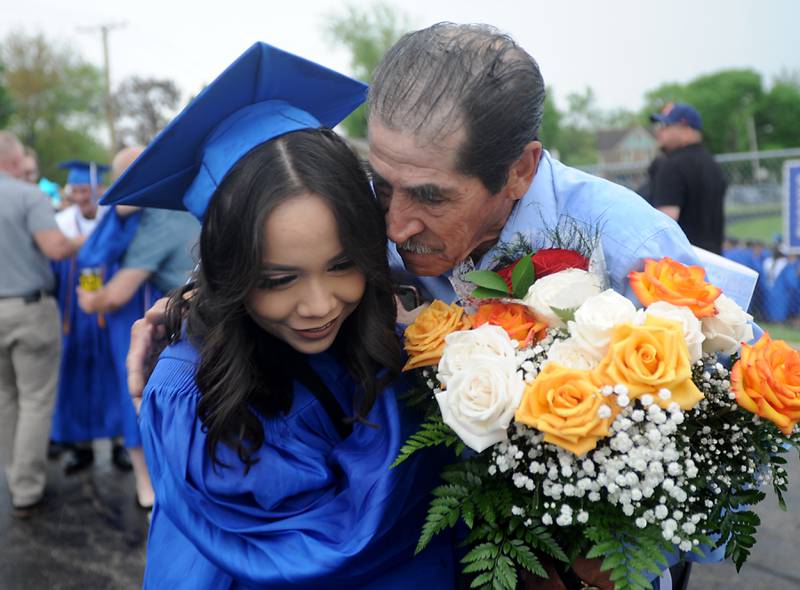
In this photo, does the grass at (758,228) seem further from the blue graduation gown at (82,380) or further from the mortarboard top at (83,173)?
the blue graduation gown at (82,380)

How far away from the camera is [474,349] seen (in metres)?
1.55

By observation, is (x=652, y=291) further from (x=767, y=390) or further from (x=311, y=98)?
(x=311, y=98)

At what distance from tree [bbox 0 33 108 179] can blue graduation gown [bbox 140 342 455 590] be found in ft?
147

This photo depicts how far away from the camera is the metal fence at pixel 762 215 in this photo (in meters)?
10.4

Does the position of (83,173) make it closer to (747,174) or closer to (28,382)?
(28,382)

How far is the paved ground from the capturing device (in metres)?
3.90

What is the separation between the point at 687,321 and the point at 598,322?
0.19 meters

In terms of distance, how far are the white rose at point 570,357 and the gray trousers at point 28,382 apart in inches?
177

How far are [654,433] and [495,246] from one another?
78 cm

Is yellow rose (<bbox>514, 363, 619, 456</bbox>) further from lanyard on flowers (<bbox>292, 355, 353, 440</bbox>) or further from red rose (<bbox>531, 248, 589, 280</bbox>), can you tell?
lanyard on flowers (<bbox>292, 355, 353, 440</bbox>)

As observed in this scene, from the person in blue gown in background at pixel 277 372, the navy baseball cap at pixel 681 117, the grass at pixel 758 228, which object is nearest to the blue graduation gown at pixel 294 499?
the person in blue gown in background at pixel 277 372

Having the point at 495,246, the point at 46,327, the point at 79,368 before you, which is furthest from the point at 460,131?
the point at 79,368

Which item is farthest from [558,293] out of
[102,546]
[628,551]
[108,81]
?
[108,81]

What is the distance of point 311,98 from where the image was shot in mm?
1975
